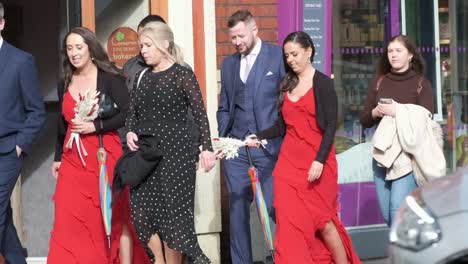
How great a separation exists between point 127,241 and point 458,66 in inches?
165

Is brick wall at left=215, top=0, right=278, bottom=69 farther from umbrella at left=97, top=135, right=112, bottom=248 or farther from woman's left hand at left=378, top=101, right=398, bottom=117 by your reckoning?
umbrella at left=97, top=135, right=112, bottom=248

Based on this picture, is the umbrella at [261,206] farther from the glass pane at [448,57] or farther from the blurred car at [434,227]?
the glass pane at [448,57]

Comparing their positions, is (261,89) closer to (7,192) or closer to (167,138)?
(167,138)

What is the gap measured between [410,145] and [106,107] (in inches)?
89.6

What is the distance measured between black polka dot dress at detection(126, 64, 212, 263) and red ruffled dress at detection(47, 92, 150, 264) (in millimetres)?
393

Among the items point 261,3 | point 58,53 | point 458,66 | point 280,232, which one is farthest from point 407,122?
point 58,53

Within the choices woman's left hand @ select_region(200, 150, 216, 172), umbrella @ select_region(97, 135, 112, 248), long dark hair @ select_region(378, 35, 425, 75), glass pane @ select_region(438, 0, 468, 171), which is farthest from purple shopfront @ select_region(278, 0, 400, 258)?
umbrella @ select_region(97, 135, 112, 248)

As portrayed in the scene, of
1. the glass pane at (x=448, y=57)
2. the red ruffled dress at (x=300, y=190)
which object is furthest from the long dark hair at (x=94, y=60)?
the glass pane at (x=448, y=57)

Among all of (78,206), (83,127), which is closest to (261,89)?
(83,127)

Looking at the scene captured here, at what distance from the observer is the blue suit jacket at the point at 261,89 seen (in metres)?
8.47

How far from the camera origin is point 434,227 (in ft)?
18.1

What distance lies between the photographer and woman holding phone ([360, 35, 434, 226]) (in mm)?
8586

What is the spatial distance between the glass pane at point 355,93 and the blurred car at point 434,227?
4.29 meters

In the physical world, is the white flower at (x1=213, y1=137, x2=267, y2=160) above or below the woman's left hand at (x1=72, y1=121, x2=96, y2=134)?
below
